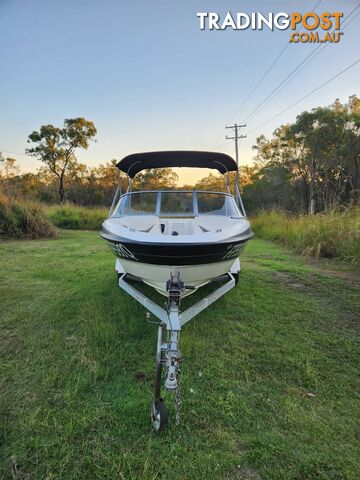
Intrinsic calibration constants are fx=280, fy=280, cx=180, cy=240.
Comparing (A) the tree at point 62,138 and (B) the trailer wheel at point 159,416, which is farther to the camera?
(A) the tree at point 62,138

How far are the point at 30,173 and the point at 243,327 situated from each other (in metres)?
40.5

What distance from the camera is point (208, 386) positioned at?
201 cm

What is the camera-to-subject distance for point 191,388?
199cm

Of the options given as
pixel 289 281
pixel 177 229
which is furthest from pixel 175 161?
pixel 289 281

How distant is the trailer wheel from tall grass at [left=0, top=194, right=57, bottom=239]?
8.87 metres

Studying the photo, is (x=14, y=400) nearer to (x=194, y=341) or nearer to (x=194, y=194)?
(x=194, y=341)

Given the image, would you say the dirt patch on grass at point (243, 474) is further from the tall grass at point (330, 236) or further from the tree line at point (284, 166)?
the tree line at point (284, 166)

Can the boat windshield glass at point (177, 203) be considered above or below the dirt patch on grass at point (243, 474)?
above

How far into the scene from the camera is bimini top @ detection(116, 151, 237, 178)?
13.4 ft

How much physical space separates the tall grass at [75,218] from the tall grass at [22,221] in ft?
14.4

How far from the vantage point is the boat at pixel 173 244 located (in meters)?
1.91

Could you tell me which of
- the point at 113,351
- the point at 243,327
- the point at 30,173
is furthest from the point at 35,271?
the point at 30,173

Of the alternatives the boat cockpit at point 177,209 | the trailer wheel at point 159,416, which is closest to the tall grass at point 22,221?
the boat cockpit at point 177,209

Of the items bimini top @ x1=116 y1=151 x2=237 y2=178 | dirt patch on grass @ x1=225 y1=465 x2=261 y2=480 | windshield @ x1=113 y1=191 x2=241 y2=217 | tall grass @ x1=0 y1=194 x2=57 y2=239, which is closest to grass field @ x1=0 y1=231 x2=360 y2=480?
dirt patch on grass @ x1=225 y1=465 x2=261 y2=480
